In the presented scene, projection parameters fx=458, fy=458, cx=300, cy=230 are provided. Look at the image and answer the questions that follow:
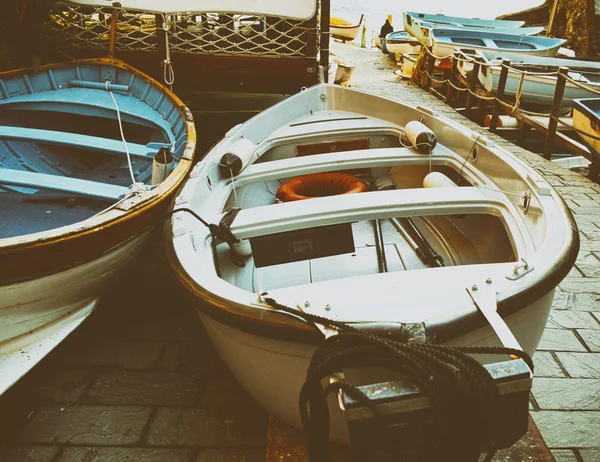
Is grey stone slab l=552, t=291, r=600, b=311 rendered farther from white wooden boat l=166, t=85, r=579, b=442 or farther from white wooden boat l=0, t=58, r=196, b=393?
white wooden boat l=0, t=58, r=196, b=393

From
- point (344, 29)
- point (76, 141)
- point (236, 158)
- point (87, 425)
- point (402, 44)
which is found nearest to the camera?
point (87, 425)

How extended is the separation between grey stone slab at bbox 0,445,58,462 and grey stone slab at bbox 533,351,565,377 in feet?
8.67

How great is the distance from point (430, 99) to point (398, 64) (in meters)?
6.54

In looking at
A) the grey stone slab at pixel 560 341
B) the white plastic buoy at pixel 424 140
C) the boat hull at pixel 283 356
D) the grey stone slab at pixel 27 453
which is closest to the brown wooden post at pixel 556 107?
the white plastic buoy at pixel 424 140

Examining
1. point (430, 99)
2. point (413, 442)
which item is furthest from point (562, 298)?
point (430, 99)

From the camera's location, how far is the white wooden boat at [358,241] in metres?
1.80

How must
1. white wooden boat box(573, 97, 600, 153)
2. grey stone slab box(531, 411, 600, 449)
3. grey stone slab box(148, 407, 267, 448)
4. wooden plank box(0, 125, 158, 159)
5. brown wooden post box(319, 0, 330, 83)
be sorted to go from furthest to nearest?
white wooden boat box(573, 97, 600, 153)
brown wooden post box(319, 0, 330, 83)
wooden plank box(0, 125, 158, 159)
grey stone slab box(148, 407, 267, 448)
grey stone slab box(531, 411, 600, 449)

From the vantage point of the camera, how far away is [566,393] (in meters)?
2.52

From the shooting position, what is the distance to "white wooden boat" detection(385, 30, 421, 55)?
15014 mm

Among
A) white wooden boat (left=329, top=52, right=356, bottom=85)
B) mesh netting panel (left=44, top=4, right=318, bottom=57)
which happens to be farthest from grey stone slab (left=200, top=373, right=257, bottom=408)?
white wooden boat (left=329, top=52, right=356, bottom=85)

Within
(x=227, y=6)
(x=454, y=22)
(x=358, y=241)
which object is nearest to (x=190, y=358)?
(x=358, y=241)

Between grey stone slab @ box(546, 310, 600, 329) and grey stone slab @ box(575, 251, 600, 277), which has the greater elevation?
grey stone slab @ box(575, 251, 600, 277)

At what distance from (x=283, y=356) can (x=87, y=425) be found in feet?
4.36

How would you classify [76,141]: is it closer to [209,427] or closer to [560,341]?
[209,427]
